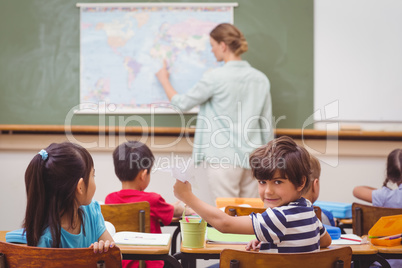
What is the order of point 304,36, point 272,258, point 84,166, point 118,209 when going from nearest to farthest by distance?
point 272,258
point 84,166
point 118,209
point 304,36

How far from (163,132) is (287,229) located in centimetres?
272

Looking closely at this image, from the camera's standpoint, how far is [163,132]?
421 cm

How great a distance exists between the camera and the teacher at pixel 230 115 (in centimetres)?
382

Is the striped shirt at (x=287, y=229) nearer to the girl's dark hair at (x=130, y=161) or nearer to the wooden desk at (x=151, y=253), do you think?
the wooden desk at (x=151, y=253)

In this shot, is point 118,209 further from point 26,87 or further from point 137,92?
point 26,87

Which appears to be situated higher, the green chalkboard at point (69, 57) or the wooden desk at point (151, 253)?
the green chalkboard at point (69, 57)

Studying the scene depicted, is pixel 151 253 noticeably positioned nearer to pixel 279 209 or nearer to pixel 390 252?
pixel 279 209

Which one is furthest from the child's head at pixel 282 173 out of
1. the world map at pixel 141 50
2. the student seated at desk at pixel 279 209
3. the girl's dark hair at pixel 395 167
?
the world map at pixel 141 50

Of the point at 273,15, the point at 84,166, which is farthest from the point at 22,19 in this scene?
the point at 84,166

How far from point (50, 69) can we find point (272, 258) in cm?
340

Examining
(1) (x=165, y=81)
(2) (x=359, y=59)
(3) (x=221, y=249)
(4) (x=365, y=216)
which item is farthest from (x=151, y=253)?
(2) (x=359, y=59)

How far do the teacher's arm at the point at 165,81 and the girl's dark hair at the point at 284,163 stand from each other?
8.34 feet

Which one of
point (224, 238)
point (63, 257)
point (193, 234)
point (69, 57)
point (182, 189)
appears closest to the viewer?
point (63, 257)

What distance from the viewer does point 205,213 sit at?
62.8 inches
